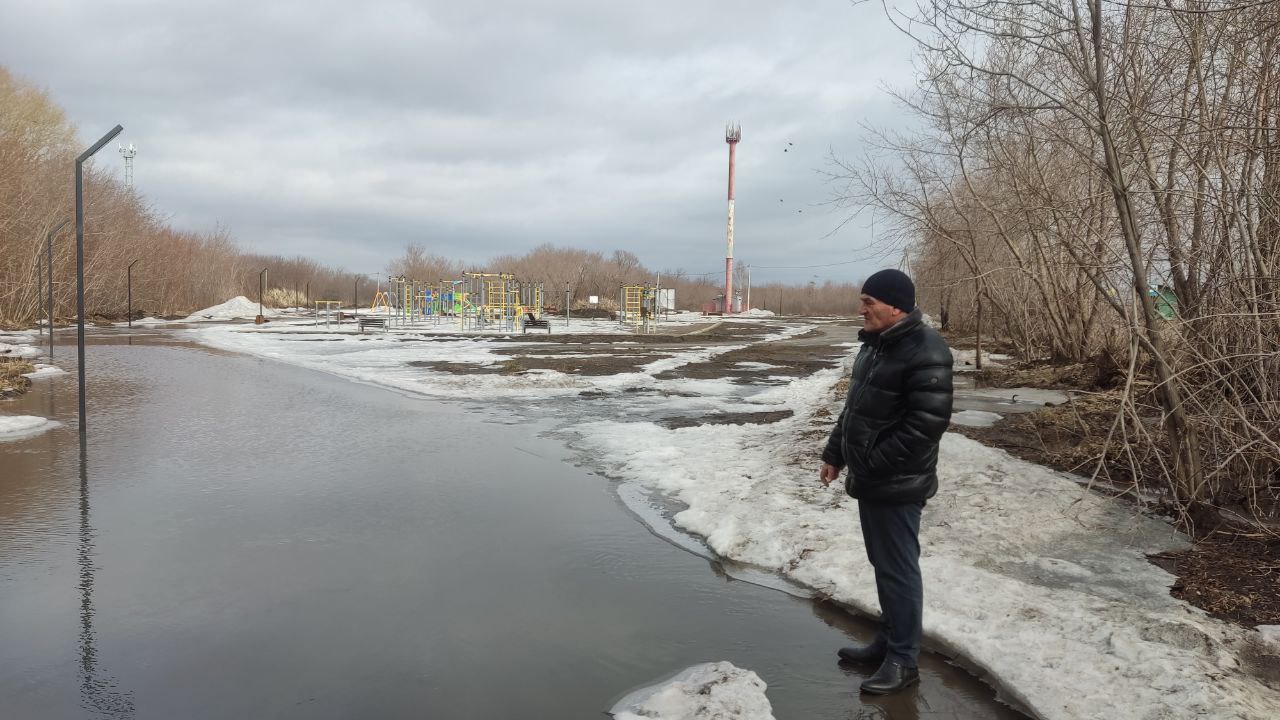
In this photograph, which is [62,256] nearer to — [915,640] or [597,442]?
[597,442]

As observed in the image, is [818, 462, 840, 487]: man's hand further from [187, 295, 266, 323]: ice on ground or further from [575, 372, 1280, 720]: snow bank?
[187, 295, 266, 323]: ice on ground

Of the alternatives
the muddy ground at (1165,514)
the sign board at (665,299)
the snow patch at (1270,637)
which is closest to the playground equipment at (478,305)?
the sign board at (665,299)

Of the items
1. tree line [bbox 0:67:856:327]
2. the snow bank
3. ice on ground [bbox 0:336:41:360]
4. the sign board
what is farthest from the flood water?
the sign board

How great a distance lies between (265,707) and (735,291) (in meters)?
91.2

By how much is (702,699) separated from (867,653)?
35.3 inches

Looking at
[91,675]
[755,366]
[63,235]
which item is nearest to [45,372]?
[91,675]

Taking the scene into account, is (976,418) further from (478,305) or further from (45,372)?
(478,305)

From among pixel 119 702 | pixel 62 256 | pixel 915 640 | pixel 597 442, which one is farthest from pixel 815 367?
pixel 62 256

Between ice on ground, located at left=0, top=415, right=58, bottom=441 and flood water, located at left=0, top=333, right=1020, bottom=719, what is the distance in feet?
2.60

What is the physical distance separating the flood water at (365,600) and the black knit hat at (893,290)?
Result: 68.4 inches

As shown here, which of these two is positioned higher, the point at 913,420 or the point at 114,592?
the point at 913,420

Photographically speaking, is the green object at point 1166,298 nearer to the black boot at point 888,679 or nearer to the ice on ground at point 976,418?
the ice on ground at point 976,418

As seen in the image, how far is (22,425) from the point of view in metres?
9.23

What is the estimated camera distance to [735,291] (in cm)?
9288
